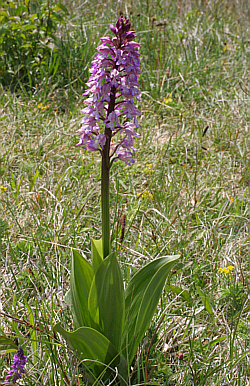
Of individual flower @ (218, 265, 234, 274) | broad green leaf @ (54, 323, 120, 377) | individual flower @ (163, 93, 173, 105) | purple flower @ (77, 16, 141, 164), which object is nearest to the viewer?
purple flower @ (77, 16, 141, 164)

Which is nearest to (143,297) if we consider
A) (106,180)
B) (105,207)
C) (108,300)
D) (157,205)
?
(108,300)

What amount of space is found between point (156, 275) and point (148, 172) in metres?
1.74

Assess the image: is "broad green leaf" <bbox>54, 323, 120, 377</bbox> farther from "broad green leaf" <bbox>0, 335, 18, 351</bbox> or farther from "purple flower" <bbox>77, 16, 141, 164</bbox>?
"purple flower" <bbox>77, 16, 141, 164</bbox>

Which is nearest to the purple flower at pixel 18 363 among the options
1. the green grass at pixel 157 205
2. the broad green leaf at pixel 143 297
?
the green grass at pixel 157 205

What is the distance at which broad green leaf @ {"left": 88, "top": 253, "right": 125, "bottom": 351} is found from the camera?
1.39 m

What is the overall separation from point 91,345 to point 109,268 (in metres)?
0.34

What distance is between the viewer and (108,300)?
1.44m

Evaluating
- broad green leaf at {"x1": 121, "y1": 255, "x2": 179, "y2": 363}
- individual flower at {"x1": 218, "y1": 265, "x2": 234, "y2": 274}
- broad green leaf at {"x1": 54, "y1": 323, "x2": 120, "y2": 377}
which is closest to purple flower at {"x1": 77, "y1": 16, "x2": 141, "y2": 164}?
broad green leaf at {"x1": 121, "y1": 255, "x2": 179, "y2": 363}

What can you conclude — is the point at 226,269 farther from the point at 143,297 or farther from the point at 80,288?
the point at 80,288

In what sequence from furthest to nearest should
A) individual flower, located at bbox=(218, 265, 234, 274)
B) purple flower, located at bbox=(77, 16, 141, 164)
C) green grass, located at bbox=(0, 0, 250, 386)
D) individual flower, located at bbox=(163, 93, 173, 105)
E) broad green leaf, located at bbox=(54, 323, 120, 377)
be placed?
individual flower, located at bbox=(163, 93, 173, 105) → individual flower, located at bbox=(218, 265, 234, 274) → green grass, located at bbox=(0, 0, 250, 386) → broad green leaf, located at bbox=(54, 323, 120, 377) → purple flower, located at bbox=(77, 16, 141, 164)

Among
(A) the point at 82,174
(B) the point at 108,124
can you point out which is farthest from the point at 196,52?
(B) the point at 108,124

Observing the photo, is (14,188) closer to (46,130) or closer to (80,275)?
(46,130)

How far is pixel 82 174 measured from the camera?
9.84 ft

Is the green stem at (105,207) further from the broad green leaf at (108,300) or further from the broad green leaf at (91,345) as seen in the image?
the broad green leaf at (91,345)
